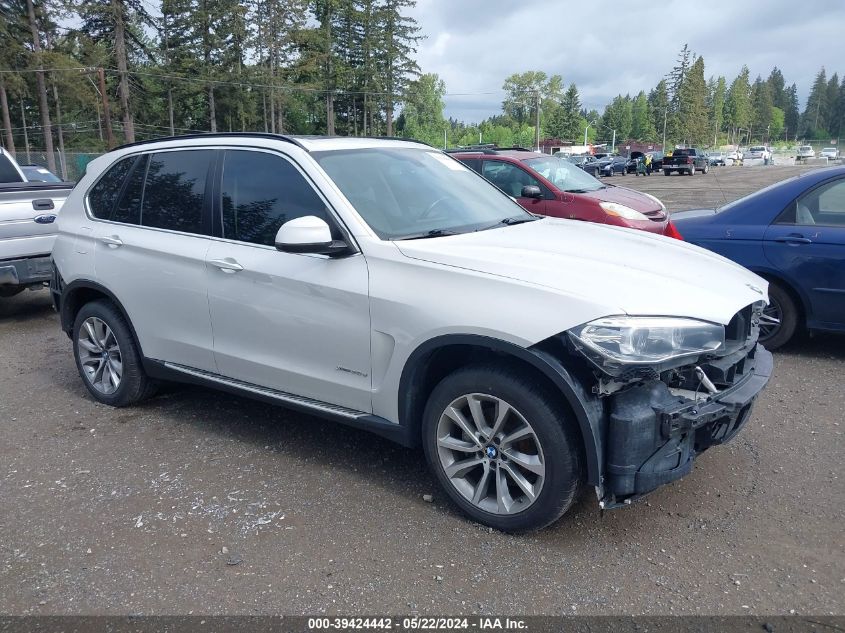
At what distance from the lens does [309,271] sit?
3734 mm

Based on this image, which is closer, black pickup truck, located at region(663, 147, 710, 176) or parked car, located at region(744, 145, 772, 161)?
black pickup truck, located at region(663, 147, 710, 176)

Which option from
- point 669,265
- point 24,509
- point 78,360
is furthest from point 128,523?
point 669,265

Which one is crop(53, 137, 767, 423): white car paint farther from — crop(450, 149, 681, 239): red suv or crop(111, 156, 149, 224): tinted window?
crop(450, 149, 681, 239): red suv

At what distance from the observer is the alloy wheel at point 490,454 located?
3.18 metres

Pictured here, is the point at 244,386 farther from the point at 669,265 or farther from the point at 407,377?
the point at 669,265

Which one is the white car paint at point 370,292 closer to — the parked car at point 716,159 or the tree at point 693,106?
the parked car at point 716,159

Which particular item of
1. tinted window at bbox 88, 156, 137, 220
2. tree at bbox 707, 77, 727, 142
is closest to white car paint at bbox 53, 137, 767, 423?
tinted window at bbox 88, 156, 137, 220

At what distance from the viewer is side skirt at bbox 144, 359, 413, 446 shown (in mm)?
3605

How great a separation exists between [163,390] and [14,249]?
340cm

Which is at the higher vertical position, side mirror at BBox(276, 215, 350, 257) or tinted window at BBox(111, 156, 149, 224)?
tinted window at BBox(111, 156, 149, 224)

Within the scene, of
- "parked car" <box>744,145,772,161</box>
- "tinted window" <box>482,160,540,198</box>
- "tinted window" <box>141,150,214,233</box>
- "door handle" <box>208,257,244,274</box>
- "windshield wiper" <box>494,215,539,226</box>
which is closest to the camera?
"door handle" <box>208,257,244,274</box>

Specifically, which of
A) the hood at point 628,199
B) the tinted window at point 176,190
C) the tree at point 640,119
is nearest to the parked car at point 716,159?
the tree at point 640,119

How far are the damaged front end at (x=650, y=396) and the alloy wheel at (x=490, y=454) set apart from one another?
1.14ft

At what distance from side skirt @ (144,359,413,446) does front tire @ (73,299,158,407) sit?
0.19 metres
